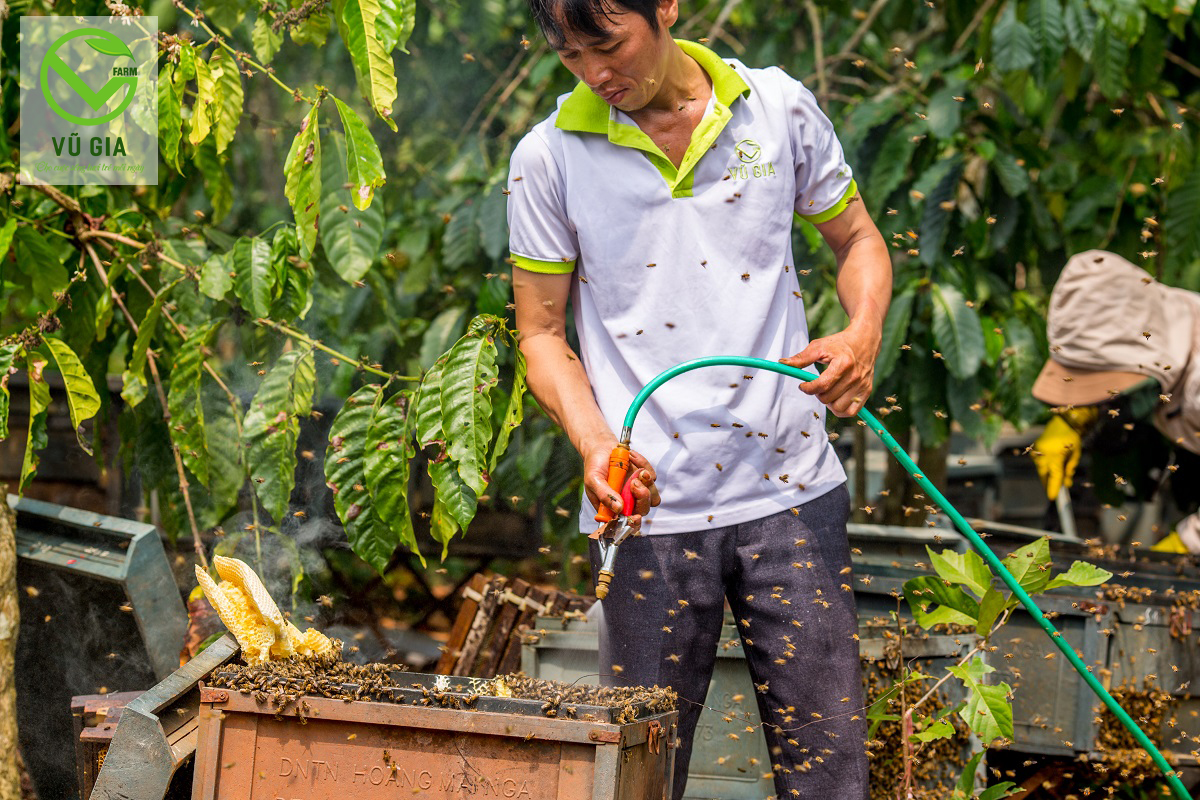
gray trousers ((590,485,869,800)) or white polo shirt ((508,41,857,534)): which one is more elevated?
white polo shirt ((508,41,857,534))

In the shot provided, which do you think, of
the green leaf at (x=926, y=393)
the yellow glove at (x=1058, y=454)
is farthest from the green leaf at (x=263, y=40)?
the yellow glove at (x=1058, y=454)

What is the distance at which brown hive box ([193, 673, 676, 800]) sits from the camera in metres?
1.68

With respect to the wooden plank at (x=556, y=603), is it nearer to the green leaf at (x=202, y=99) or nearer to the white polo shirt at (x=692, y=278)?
the white polo shirt at (x=692, y=278)

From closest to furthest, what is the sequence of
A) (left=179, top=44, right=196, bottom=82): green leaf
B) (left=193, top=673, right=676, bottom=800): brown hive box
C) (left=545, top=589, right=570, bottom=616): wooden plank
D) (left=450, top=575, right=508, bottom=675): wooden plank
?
1. (left=193, top=673, right=676, bottom=800): brown hive box
2. (left=179, top=44, right=196, bottom=82): green leaf
3. (left=545, top=589, right=570, bottom=616): wooden plank
4. (left=450, top=575, right=508, bottom=675): wooden plank

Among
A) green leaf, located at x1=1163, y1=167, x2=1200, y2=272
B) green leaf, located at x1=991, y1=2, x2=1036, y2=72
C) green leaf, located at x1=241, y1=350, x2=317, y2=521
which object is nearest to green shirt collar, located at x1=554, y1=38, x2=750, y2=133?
green leaf, located at x1=241, y1=350, x2=317, y2=521

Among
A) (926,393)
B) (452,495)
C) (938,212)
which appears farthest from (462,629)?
(938,212)

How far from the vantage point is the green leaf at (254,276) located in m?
2.70

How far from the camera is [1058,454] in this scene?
15.5 feet

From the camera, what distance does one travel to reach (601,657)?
212 cm

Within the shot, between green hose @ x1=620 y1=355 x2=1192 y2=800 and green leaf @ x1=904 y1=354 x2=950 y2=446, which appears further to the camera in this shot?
green leaf @ x1=904 y1=354 x2=950 y2=446

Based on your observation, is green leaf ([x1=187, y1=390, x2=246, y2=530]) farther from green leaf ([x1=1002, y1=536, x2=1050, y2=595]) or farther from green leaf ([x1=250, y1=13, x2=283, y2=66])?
green leaf ([x1=1002, y1=536, x2=1050, y2=595])

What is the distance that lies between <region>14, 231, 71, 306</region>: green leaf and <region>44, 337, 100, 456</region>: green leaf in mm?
328

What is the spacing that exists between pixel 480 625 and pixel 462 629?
87mm

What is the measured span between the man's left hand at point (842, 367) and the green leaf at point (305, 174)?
A: 111cm
